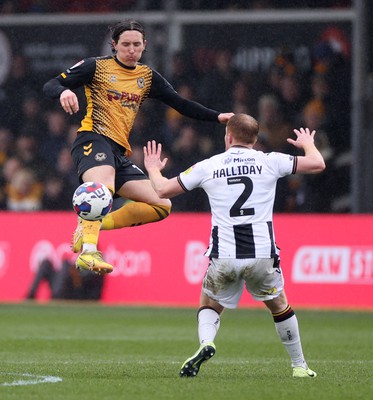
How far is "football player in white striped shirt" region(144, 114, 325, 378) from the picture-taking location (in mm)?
7977

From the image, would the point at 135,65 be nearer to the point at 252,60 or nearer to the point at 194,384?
the point at 194,384

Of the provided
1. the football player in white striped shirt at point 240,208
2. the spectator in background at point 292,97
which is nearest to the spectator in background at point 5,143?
the spectator in background at point 292,97

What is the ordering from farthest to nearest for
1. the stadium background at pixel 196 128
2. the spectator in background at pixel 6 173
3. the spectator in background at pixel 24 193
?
1. the spectator in background at pixel 6 173
2. the spectator in background at pixel 24 193
3. the stadium background at pixel 196 128

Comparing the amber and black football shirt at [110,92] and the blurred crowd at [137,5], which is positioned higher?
the blurred crowd at [137,5]

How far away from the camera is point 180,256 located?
1622 centimetres

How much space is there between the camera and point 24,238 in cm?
1669

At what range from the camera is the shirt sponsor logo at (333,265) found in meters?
15.7

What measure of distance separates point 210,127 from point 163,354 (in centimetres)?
819

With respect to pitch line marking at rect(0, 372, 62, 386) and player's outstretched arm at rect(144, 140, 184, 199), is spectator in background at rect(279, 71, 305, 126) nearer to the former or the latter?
player's outstretched arm at rect(144, 140, 184, 199)

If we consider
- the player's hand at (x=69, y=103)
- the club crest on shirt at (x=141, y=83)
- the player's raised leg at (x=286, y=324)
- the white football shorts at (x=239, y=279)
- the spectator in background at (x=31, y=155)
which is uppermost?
the spectator in background at (x=31, y=155)

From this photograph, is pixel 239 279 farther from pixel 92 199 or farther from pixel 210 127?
pixel 210 127

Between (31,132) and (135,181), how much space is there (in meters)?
10.0

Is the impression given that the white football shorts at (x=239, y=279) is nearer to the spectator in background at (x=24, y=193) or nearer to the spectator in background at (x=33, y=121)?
the spectator in background at (x=24, y=193)

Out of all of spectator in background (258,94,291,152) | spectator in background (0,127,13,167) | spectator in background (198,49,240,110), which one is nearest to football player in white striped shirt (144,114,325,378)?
spectator in background (258,94,291,152)
